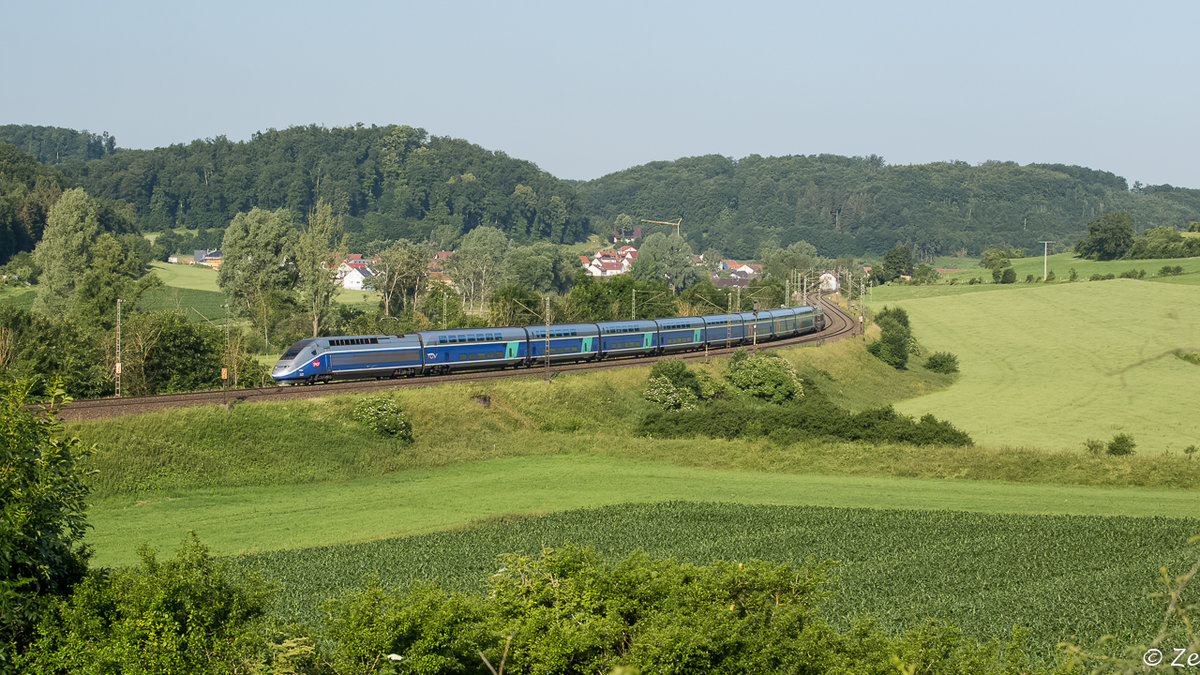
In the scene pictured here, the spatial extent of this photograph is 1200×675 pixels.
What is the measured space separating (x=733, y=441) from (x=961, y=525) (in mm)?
21675

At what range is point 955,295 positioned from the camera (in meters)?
143

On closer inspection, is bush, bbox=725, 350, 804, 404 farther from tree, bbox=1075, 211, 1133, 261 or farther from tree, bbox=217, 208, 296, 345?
tree, bbox=1075, 211, 1133, 261

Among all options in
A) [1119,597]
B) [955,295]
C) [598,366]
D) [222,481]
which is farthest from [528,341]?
[955,295]

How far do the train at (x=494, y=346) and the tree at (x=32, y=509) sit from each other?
39208 mm

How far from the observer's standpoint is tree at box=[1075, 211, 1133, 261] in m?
172

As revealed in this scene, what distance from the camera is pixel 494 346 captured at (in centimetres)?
6112

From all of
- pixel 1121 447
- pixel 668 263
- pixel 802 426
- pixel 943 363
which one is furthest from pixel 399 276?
pixel 1121 447

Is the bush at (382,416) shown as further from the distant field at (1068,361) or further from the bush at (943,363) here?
the bush at (943,363)

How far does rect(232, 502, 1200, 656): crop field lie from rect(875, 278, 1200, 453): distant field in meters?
28.7

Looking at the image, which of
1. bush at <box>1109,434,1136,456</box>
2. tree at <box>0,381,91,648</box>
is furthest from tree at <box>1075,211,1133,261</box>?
tree at <box>0,381,91,648</box>

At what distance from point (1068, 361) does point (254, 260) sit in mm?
86900

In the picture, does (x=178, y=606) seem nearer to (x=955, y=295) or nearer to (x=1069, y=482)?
(x=1069, y=482)

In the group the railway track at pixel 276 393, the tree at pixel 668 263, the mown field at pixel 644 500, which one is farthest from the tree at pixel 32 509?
the tree at pixel 668 263

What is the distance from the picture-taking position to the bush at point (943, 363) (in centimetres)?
9981
